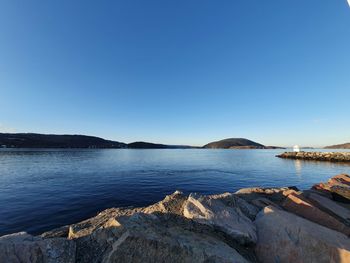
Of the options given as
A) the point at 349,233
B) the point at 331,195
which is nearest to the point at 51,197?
the point at 349,233

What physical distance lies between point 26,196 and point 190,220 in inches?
890

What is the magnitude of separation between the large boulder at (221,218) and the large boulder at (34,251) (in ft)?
11.8

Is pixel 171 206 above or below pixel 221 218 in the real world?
above

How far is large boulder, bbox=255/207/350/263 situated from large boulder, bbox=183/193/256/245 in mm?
425

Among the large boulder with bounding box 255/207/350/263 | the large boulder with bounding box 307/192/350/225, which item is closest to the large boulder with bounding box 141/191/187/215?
the large boulder with bounding box 255/207/350/263

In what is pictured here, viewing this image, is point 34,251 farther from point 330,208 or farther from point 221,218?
point 330,208

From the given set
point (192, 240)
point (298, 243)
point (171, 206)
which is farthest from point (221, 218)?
point (298, 243)

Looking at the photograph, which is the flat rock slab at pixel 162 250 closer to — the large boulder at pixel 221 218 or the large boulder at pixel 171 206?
the large boulder at pixel 221 218

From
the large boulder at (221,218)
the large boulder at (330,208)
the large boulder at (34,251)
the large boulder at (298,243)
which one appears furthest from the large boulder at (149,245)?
the large boulder at (330,208)

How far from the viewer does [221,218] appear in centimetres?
635

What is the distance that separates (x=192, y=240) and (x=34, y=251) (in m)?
3.94

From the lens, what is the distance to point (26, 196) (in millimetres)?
20672

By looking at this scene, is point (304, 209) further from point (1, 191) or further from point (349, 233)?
point (1, 191)

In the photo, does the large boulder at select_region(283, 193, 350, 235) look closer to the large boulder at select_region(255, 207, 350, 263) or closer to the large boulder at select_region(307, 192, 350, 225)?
the large boulder at select_region(307, 192, 350, 225)
